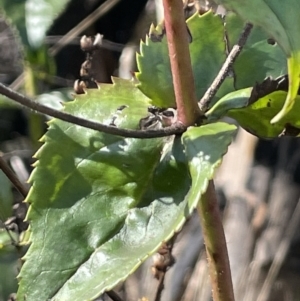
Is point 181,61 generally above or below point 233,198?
above

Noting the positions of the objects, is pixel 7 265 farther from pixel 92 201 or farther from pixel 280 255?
Answer: pixel 280 255

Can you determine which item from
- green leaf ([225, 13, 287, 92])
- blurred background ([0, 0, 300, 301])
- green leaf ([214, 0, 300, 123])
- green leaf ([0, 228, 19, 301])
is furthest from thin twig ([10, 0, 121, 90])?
green leaf ([214, 0, 300, 123])

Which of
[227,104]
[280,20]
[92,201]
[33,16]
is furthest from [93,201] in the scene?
[33,16]

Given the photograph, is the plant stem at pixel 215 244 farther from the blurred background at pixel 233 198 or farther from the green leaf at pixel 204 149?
the blurred background at pixel 233 198

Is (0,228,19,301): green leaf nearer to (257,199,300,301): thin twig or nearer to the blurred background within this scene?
the blurred background

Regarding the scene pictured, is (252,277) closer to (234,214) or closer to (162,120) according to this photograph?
(234,214)

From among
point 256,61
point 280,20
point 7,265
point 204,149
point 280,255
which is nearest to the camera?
point 280,20

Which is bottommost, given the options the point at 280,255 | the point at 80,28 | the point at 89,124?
the point at 280,255
